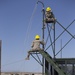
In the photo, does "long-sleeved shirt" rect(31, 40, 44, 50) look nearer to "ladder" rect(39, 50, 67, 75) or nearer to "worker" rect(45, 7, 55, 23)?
"ladder" rect(39, 50, 67, 75)

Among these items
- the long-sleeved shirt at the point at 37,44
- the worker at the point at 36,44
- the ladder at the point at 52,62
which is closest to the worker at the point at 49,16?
the worker at the point at 36,44

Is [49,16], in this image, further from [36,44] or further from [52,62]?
[52,62]

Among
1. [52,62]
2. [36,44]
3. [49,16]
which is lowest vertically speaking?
[52,62]

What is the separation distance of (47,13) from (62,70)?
4572 mm

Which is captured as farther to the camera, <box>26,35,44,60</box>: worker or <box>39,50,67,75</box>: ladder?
<box>39,50,67,75</box>: ladder

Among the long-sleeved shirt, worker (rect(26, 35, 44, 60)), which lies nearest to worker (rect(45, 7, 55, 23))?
worker (rect(26, 35, 44, 60))

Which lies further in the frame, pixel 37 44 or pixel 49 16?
pixel 49 16

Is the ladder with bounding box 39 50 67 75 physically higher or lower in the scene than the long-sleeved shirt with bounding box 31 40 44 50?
lower

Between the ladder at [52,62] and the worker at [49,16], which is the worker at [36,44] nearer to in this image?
the ladder at [52,62]

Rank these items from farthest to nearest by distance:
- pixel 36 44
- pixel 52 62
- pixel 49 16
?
pixel 49 16 < pixel 52 62 < pixel 36 44

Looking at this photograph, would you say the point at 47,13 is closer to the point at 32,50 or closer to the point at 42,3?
the point at 42,3

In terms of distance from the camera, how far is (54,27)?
25.7m

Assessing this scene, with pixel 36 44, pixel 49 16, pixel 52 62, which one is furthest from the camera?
pixel 49 16

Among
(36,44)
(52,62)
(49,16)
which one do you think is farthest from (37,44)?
(49,16)
